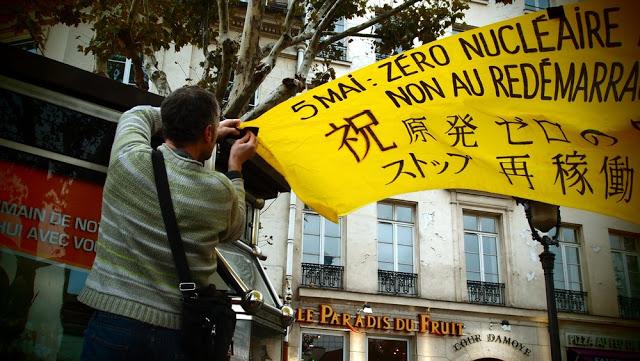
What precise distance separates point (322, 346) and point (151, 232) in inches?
587

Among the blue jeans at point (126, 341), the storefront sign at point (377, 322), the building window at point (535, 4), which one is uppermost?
the building window at point (535, 4)

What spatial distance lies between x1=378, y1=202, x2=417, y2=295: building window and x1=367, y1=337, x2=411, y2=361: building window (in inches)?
55.1

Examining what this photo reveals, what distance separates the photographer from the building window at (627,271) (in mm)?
18562

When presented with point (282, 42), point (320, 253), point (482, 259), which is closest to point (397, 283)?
point (320, 253)

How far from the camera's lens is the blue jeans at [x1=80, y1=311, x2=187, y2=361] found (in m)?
1.82

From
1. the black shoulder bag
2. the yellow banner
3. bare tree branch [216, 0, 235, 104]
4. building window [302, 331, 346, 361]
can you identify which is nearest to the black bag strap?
the black shoulder bag

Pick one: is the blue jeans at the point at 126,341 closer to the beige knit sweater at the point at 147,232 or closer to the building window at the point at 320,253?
the beige knit sweater at the point at 147,232

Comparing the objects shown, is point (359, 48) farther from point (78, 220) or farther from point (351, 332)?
point (78, 220)

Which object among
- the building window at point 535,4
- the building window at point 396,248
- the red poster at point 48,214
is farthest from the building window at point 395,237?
the red poster at point 48,214

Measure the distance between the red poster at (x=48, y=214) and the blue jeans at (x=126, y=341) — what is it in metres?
1.11

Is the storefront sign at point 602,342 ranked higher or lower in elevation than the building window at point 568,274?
lower

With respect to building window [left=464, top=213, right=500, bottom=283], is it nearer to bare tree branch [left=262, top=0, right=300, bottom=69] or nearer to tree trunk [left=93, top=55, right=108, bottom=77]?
bare tree branch [left=262, top=0, right=300, bottom=69]

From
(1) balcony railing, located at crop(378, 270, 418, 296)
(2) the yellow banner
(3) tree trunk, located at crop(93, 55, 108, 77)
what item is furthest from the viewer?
(1) balcony railing, located at crop(378, 270, 418, 296)

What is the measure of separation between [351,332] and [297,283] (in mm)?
2063
